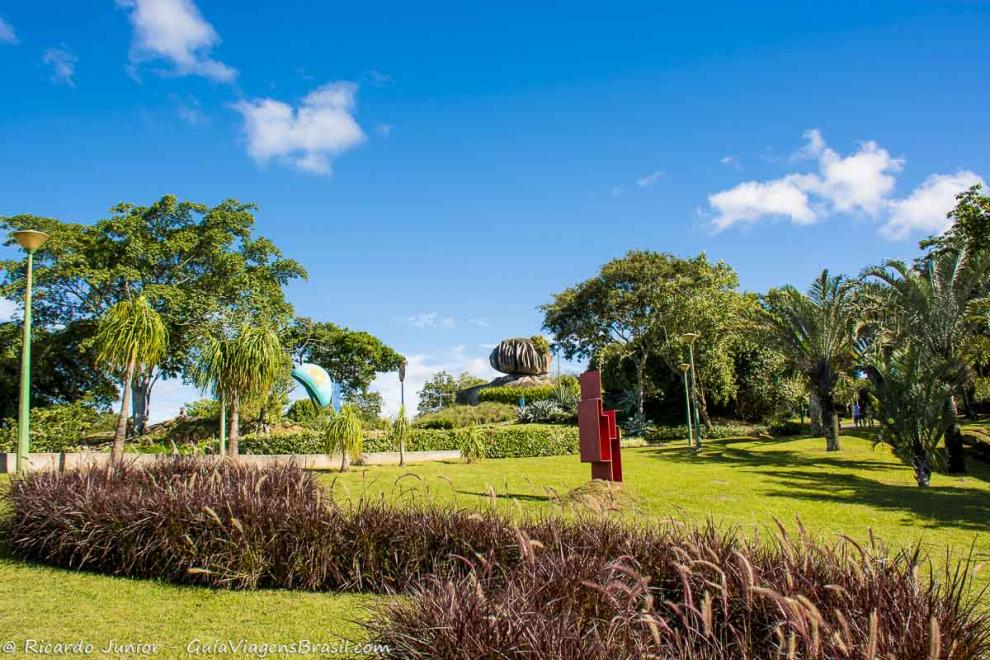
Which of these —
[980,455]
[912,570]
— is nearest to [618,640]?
[912,570]

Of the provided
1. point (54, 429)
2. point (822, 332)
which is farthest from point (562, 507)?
point (54, 429)

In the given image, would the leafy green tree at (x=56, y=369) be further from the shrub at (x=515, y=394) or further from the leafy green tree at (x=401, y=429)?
the shrub at (x=515, y=394)

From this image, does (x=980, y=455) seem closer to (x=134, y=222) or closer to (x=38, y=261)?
(x=134, y=222)

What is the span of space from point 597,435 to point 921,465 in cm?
829

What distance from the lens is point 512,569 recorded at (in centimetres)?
526

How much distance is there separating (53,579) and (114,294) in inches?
Result: 1033

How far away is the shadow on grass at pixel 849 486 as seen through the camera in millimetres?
10891

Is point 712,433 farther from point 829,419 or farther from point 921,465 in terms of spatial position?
point 921,465

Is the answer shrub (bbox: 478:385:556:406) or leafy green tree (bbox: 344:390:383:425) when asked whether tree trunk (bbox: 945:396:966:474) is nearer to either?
shrub (bbox: 478:385:556:406)

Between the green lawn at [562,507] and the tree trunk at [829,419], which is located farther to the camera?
the tree trunk at [829,419]

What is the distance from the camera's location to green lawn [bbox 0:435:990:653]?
210 inches

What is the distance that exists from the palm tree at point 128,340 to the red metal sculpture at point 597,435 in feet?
34.6

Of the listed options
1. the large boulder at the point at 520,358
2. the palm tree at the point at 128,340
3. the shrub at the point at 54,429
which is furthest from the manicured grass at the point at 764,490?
the large boulder at the point at 520,358

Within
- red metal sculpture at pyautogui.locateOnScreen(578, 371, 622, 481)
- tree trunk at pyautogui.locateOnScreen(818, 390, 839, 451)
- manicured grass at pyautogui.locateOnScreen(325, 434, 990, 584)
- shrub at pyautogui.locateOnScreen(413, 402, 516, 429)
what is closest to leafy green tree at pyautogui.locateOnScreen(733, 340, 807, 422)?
tree trunk at pyautogui.locateOnScreen(818, 390, 839, 451)
